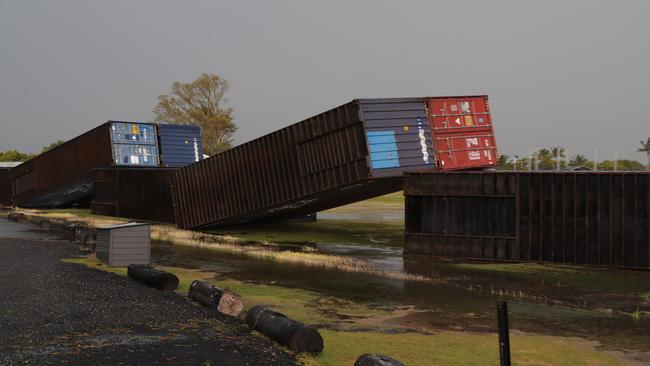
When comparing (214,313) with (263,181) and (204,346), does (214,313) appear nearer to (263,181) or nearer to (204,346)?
(204,346)

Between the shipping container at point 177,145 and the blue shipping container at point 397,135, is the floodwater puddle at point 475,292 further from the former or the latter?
the shipping container at point 177,145

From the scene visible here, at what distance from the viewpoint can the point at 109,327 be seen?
847 centimetres

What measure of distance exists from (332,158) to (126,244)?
7.91m

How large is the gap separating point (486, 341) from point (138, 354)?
17.6 ft

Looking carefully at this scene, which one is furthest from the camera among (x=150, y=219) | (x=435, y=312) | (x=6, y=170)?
(x=6, y=170)

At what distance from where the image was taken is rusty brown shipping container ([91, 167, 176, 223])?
2970 centimetres

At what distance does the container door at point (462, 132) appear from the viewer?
21219 mm

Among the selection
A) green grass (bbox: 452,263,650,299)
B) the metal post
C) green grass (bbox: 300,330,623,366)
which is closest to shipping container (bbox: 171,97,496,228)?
green grass (bbox: 452,263,650,299)

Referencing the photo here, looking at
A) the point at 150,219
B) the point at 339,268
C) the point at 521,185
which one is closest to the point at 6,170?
the point at 150,219

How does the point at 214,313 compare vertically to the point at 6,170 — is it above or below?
below

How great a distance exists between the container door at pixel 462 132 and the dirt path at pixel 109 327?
12.7 metres

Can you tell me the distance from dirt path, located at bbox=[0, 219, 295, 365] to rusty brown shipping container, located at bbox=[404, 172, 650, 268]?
10.2 metres

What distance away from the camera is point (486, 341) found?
30.8 feet

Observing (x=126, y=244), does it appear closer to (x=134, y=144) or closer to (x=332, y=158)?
(x=332, y=158)
